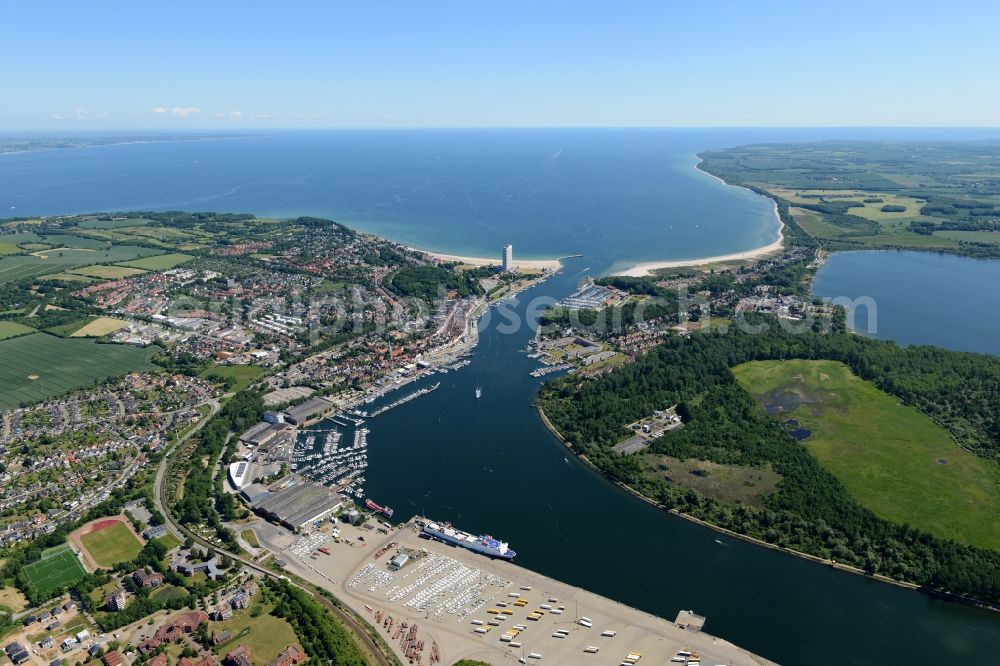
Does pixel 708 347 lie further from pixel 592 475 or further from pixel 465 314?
pixel 465 314

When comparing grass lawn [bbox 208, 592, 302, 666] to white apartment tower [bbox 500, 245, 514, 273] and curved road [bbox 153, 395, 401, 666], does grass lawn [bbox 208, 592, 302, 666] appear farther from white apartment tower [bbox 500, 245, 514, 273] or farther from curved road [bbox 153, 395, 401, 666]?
white apartment tower [bbox 500, 245, 514, 273]

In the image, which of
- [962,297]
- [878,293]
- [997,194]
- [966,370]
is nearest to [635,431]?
[966,370]

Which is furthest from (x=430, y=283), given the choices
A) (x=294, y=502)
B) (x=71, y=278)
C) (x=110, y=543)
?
(x=110, y=543)

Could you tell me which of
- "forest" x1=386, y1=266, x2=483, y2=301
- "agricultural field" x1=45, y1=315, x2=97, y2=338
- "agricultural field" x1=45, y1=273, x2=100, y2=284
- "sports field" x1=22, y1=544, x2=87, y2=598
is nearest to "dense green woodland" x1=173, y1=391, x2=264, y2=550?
"sports field" x1=22, y1=544, x2=87, y2=598

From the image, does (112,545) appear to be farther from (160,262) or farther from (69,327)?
(160,262)

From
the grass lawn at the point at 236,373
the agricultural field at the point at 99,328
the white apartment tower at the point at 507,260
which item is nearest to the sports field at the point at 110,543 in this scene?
the grass lawn at the point at 236,373

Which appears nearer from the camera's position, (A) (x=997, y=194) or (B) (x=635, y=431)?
(B) (x=635, y=431)

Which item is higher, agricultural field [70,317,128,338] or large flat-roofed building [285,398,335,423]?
agricultural field [70,317,128,338]
